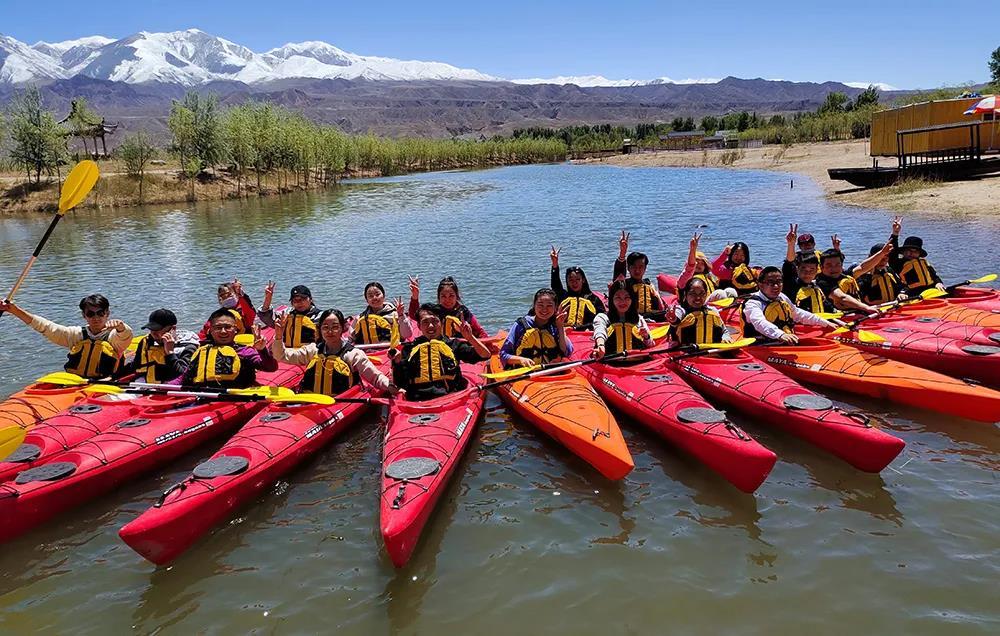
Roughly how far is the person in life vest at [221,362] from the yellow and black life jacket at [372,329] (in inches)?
74.1

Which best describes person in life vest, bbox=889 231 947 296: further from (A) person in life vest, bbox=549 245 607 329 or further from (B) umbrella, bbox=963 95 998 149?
(B) umbrella, bbox=963 95 998 149

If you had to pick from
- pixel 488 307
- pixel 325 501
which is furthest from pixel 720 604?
pixel 488 307

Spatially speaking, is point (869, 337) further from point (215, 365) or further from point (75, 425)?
point (75, 425)

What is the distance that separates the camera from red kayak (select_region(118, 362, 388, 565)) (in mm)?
4457

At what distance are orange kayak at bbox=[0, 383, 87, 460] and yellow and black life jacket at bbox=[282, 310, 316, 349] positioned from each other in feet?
7.47

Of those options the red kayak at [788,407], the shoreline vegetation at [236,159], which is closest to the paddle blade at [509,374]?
the red kayak at [788,407]

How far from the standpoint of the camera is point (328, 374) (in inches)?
263

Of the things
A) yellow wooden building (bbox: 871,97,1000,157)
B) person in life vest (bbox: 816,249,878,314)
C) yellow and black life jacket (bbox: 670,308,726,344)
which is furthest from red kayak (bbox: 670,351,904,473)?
yellow wooden building (bbox: 871,97,1000,157)

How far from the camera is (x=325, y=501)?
5742 millimetres

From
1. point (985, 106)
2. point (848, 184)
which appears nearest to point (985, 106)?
point (985, 106)

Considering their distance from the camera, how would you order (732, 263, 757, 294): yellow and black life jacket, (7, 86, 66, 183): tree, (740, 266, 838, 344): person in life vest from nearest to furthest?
1. (740, 266, 838, 344): person in life vest
2. (732, 263, 757, 294): yellow and black life jacket
3. (7, 86, 66, 183): tree

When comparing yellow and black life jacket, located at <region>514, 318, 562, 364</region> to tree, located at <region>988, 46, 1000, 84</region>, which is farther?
tree, located at <region>988, 46, 1000, 84</region>

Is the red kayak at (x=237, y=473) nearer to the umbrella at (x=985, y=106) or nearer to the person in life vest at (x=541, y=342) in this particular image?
the person in life vest at (x=541, y=342)

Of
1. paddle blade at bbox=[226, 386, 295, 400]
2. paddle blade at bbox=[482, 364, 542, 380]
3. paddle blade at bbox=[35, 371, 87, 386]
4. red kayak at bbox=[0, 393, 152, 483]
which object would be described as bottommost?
red kayak at bbox=[0, 393, 152, 483]
